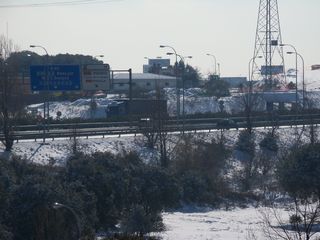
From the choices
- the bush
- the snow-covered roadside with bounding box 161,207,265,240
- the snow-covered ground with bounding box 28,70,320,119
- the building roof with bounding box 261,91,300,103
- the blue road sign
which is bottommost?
the snow-covered roadside with bounding box 161,207,265,240

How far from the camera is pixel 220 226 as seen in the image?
39.9 metres

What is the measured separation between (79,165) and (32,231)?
25.3 feet

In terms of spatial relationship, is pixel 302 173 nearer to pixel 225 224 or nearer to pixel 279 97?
pixel 225 224

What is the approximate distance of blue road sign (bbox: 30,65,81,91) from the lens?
6094 centimetres

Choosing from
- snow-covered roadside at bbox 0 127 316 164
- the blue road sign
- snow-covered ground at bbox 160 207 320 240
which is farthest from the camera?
the blue road sign

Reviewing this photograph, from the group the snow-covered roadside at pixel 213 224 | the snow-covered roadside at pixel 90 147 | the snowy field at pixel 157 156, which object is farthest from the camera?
the snow-covered roadside at pixel 90 147

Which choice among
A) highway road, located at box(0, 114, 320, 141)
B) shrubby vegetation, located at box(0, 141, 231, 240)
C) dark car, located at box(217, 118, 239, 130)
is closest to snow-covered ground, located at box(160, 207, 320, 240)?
shrubby vegetation, located at box(0, 141, 231, 240)

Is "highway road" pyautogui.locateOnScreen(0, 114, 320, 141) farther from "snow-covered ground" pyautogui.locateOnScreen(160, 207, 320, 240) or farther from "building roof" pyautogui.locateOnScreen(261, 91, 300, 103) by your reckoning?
"building roof" pyautogui.locateOnScreen(261, 91, 300, 103)

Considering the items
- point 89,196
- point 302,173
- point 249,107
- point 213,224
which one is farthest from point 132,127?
point 89,196

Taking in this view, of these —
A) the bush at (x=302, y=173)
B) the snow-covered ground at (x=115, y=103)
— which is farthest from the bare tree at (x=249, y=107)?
the bush at (x=302, y=173)

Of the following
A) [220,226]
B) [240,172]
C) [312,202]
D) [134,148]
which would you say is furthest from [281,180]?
[134,148]

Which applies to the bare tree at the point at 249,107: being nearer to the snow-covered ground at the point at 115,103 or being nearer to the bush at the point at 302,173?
the snow-covered ground at the point at 115,103

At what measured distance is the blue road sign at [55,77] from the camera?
2399 inches

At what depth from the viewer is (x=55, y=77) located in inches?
2418
